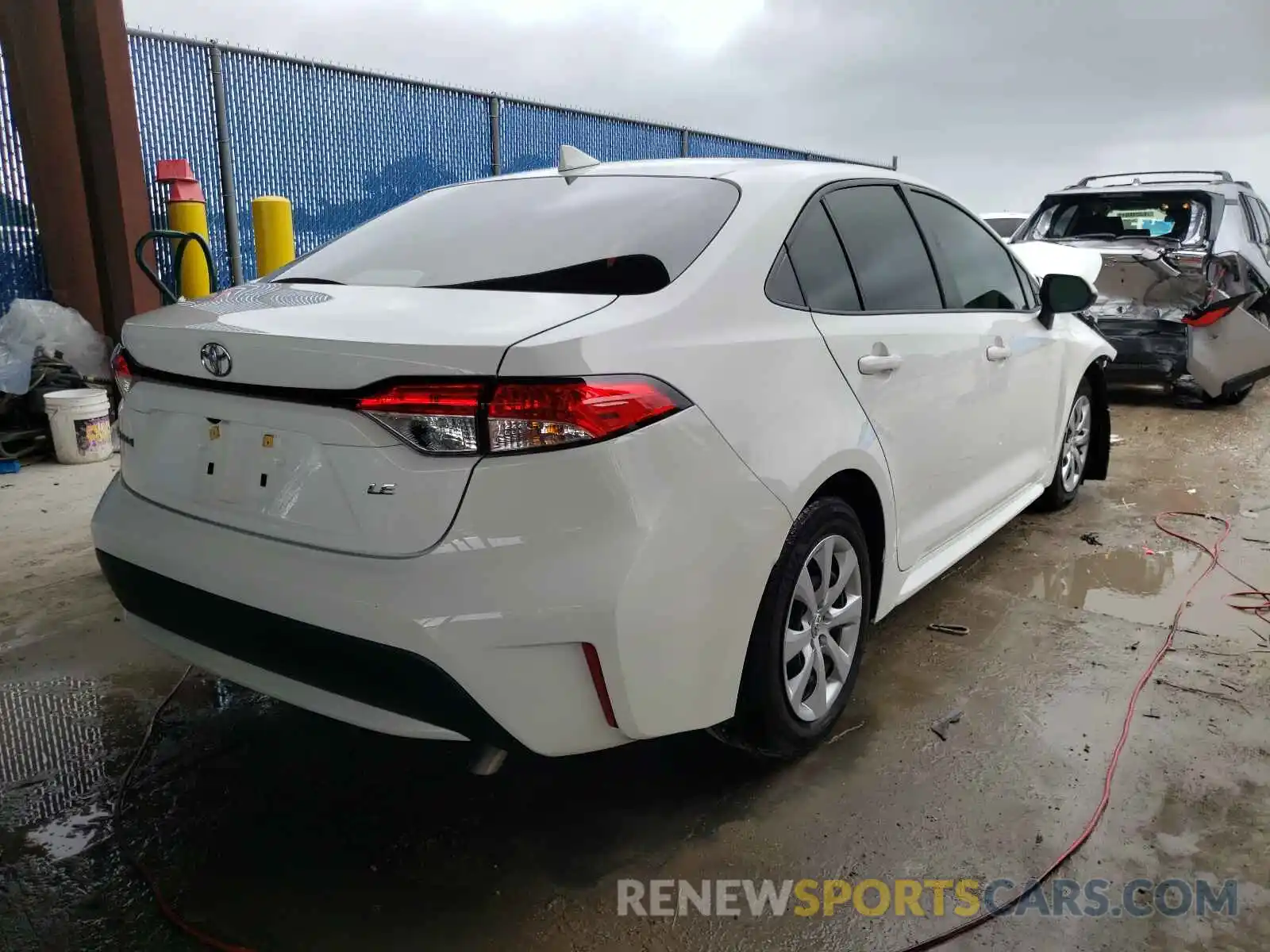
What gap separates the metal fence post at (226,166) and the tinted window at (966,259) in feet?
18.3

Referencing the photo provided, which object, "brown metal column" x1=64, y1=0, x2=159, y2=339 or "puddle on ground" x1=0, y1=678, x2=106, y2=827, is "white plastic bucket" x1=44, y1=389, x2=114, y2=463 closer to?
"brown metal column" x1=64, y1=0, x2=159, y2=339

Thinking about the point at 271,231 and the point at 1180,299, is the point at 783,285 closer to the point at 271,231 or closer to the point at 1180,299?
the point at 271,231

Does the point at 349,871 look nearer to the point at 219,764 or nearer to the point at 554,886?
the point at 554,886

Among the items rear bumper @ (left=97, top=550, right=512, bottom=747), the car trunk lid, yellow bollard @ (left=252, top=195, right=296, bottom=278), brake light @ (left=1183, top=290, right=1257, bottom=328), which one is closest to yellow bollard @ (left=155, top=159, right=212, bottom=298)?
yellow bollard @ (left=252, top=195, right=296, bottom=278)

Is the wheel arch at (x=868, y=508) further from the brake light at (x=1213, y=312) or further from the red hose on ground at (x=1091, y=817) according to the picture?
the brake light at (x=1213, y=312)

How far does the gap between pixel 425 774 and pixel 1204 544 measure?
3.69 meters

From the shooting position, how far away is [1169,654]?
322 centimetres

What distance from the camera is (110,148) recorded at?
630 centimetres

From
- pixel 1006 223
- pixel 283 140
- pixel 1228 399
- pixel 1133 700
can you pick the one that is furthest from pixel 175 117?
pixel 1006 223

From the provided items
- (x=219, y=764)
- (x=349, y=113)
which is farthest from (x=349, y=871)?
(x=349, y=113)

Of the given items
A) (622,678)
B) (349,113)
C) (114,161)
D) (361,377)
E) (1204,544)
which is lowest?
(1204,544)

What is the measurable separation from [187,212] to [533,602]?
5.92 m

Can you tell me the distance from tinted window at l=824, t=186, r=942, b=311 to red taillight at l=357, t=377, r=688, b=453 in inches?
48.1

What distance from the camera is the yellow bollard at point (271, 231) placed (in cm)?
657
